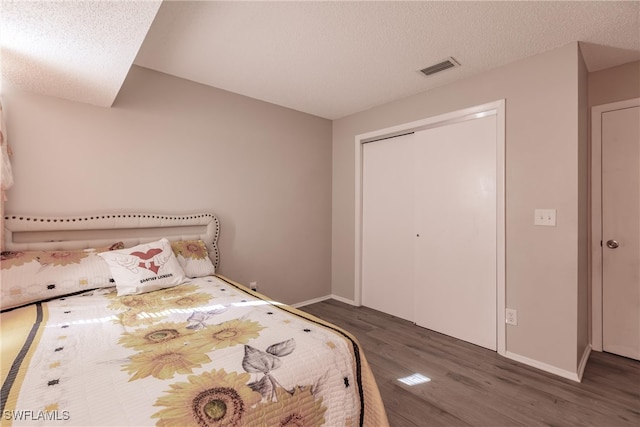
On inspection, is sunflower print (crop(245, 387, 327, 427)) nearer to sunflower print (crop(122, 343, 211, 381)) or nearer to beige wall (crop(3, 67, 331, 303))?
sunflower print (crop(122, 343, 211, 381))

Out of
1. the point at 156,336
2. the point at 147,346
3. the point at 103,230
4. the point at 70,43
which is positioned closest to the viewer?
the point at 147,346

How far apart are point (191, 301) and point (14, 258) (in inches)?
43.0

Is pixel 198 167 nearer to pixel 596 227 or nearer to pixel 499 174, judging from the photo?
pixel 499 174

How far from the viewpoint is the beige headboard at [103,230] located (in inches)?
79.3

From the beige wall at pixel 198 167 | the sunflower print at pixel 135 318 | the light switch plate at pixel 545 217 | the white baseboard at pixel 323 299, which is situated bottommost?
the white baseboard at pixel 323 299

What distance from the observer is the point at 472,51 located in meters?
2.23

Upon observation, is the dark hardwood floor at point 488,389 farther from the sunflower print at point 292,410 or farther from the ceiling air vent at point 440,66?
the ceiling air vent at point 440,66

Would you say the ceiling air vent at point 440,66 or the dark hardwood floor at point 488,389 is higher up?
the ceiling air vent at point 440,66

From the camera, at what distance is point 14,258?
5.92 feet

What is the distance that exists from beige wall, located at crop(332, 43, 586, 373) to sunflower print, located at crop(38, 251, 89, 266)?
3182 mm

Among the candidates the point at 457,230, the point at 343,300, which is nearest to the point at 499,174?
the point at 457,230

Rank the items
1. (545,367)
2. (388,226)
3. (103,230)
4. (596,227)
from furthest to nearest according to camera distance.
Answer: (388,226) → (596,227) → (103,230) → (545,367)

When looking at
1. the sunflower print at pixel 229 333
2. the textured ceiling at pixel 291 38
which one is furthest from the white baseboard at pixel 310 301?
the textured ceiling at pixel 291 38

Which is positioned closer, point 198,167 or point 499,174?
point 499,174
